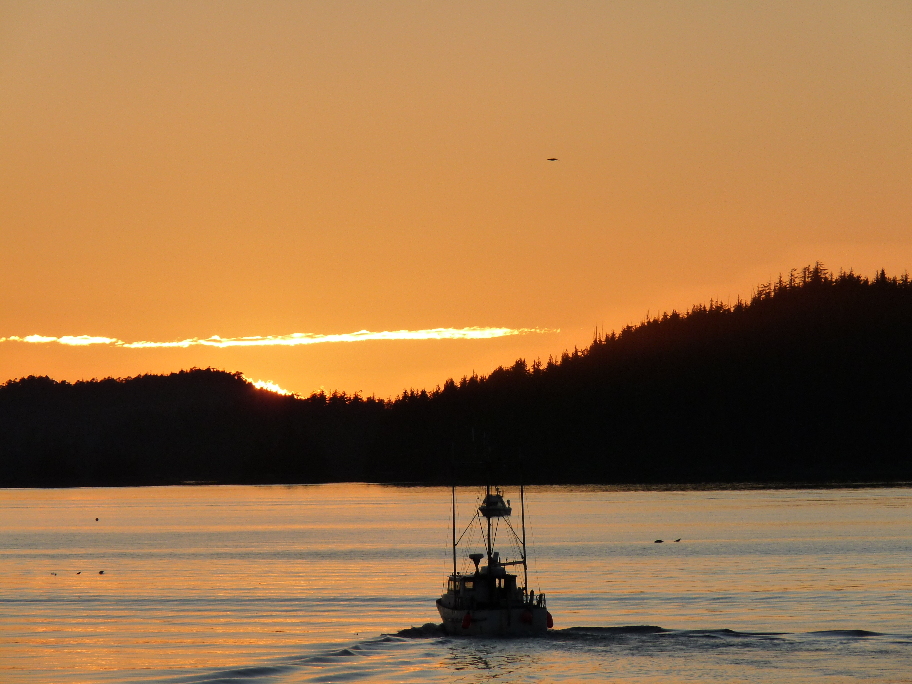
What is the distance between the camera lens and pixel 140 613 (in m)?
85.7

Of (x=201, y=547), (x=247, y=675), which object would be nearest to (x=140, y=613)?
(x=247, y=675)

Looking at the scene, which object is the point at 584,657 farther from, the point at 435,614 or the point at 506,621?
the point at 435,614

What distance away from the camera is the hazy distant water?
62.3 meters

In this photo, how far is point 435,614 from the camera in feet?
267

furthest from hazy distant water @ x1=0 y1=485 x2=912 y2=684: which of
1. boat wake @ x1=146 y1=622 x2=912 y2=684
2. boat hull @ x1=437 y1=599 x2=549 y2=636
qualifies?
boat hull @ x1=437 y1=599 x2=549 y2=636

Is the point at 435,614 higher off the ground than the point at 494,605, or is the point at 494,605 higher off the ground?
the point at 494,605

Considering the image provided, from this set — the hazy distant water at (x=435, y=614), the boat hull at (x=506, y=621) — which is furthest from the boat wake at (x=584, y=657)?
the boat hull at (x=506, y=621)

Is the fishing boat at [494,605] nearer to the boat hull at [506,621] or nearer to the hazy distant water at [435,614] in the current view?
the boat hull at [506,621]

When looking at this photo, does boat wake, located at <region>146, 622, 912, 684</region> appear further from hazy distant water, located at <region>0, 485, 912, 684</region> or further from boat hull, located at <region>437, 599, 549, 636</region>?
boat hull, located at <region>437, 599, 549, 636</region>

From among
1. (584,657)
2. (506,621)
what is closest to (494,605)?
(506,621)

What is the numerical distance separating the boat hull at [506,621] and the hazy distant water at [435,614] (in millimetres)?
693

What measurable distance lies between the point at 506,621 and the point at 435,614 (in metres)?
14.4

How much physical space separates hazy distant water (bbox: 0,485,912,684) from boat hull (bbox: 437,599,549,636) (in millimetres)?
693

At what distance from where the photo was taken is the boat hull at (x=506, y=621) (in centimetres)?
6762
